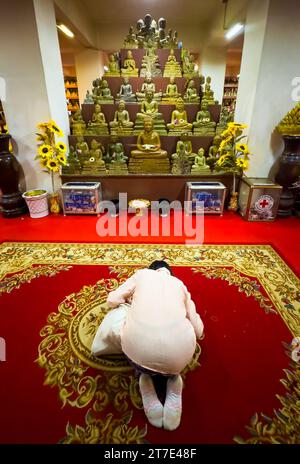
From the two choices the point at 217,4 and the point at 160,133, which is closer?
the point at 160,133

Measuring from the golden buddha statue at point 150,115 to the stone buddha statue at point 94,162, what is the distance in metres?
0.63

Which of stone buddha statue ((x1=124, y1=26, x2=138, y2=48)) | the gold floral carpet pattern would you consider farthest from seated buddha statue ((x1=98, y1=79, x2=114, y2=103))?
the gold floral carpet pattern

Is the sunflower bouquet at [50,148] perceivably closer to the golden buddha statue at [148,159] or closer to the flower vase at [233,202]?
the golden buddha statue at [148,159]

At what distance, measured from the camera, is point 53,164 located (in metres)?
3.12

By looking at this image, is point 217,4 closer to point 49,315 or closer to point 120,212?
point 120,212

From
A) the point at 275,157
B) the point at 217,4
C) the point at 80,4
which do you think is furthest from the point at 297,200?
the point at 80,4

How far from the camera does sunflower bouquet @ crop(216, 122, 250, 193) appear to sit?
3.14 m

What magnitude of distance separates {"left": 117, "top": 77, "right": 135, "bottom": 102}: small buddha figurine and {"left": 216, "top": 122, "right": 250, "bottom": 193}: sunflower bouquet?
161 cm

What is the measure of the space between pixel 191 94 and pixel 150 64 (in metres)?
1.04

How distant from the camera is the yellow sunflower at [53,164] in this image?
3086mm

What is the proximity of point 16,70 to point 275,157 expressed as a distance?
3.41 metres

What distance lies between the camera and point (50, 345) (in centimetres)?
152

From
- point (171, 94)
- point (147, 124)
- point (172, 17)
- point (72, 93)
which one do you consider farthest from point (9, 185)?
point (72, 93)

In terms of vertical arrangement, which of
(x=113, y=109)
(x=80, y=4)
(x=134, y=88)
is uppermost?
(x=80, y=4)
